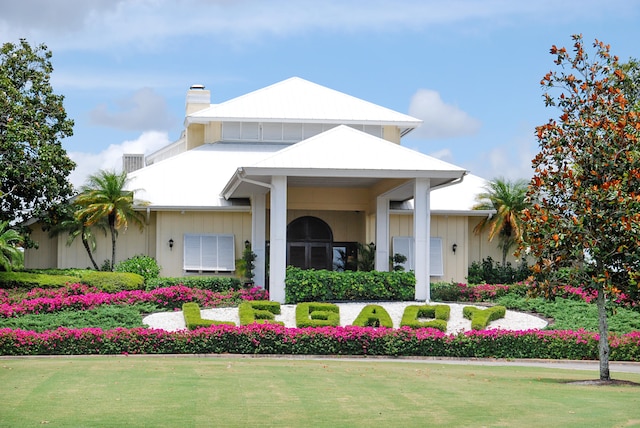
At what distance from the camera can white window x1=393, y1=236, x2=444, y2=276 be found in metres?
34.2

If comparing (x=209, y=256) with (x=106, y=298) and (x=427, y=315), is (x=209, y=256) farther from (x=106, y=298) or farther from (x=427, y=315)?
(x=427, y=315)

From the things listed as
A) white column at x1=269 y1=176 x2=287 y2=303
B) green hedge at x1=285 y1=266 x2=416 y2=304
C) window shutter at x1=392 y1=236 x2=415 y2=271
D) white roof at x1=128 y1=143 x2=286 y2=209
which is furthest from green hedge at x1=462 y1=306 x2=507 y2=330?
white roof at x1=128 y1=143 x2=286 y2=209

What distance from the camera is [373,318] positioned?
23078 millimetres

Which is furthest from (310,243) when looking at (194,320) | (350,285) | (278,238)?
(194,320)

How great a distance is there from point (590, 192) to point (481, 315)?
28.6ft

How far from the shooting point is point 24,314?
23875 mm

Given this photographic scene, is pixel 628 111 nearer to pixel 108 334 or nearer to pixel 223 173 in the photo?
pixel 108 334

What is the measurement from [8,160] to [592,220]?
73.0ft

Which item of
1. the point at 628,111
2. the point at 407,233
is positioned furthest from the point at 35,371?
the point at 407,233

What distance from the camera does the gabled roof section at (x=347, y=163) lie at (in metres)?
26.3

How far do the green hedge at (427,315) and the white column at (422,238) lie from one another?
2.30 metres

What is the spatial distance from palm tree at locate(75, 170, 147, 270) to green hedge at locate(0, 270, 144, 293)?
291 cm

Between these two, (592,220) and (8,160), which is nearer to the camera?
(592,220)

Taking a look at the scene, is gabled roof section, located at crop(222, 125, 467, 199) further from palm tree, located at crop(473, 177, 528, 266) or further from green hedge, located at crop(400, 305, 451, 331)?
palm tree, located at crop(473, 177, 528, 266)
